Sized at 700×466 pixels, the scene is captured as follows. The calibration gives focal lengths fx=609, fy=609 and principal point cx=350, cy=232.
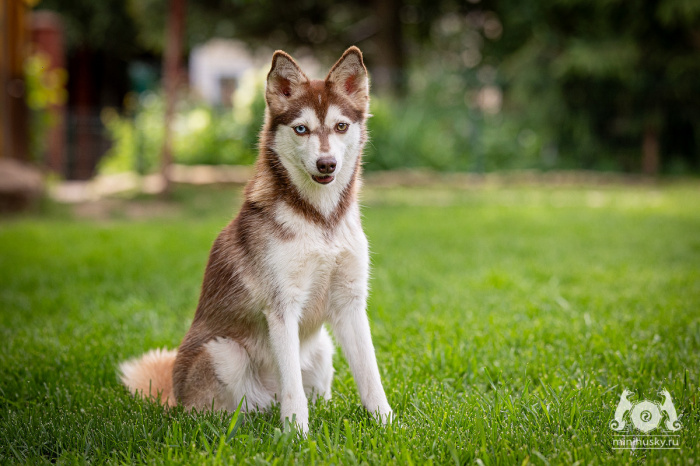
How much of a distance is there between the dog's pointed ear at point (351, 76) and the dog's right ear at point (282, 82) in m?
0.14

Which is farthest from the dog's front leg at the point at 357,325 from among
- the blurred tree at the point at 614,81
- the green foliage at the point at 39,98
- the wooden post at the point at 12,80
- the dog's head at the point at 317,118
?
the blurred tree at the point at 614,81

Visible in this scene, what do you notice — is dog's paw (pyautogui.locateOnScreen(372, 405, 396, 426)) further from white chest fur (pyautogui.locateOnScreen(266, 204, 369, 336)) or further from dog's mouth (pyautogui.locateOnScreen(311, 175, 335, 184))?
dog's mouth (pyautogui.locateOnScreen(311, 175, 335, 184))

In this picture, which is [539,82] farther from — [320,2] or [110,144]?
[110,144]

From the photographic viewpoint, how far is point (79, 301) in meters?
4.95

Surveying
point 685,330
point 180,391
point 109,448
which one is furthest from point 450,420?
point 685,330

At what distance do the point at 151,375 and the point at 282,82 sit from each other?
164 centimetres

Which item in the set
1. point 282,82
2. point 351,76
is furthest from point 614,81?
point 282,82

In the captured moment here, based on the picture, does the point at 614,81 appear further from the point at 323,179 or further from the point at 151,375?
the point at 151,375

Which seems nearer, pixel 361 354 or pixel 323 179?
pixel 323 179

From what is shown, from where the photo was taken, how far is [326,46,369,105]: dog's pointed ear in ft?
8.88

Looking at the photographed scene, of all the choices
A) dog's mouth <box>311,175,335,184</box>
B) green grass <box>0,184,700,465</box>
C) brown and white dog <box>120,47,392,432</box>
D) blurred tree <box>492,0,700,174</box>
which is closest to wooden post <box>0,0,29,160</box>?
green grass <box>0,184,700,465</box>

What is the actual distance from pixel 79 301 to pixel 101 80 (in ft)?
64.8

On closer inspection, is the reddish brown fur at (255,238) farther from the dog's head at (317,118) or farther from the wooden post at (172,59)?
the wooden post at (172,59)

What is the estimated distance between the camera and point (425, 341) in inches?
151
